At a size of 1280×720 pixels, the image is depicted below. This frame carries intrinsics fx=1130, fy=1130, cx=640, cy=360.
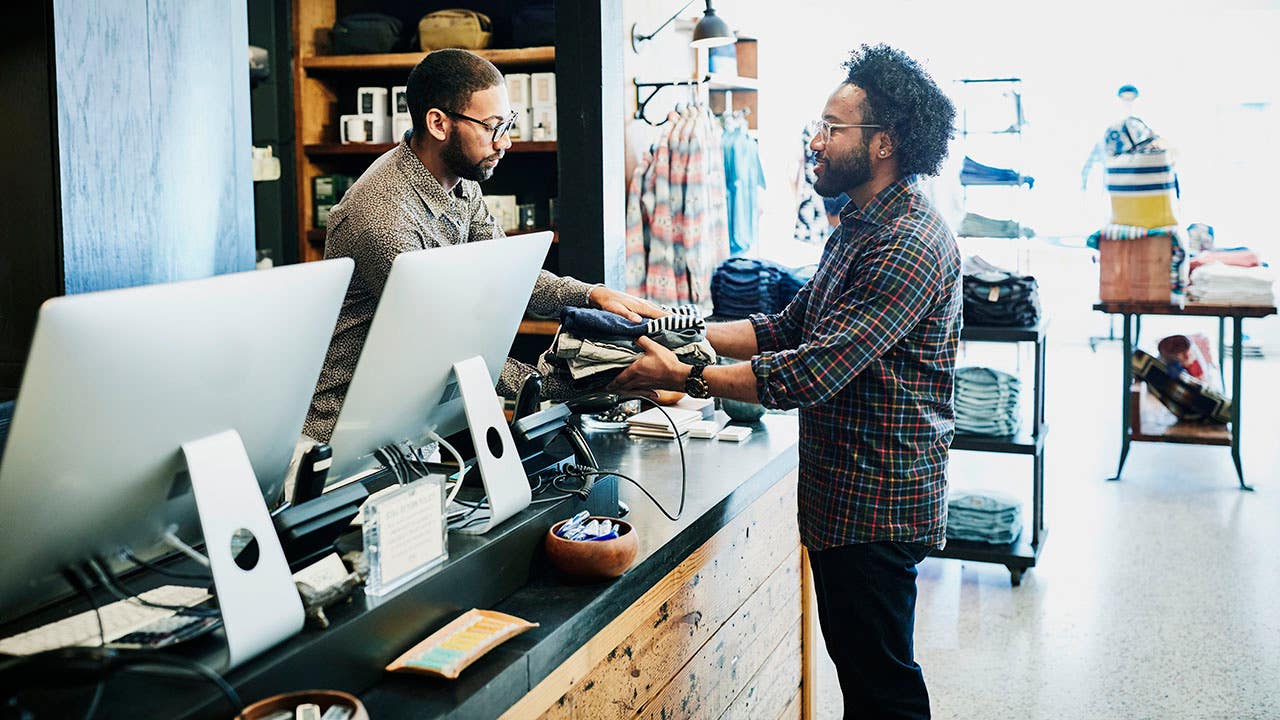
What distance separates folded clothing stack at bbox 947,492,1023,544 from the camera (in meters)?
4.48

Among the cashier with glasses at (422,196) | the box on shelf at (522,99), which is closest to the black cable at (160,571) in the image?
the cashier with glasses at (422,196)

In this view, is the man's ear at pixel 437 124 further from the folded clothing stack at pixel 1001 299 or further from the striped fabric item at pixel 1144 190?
the striped fabric item at pixel 1144 190

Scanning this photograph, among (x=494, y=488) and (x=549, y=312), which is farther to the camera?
(x=549, y=312)

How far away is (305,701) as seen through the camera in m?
1.33

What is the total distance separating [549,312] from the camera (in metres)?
2.88

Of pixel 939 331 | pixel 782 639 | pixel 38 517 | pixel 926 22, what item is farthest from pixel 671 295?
pixel 926 22

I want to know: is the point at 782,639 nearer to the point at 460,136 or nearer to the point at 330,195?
the point at 460,136

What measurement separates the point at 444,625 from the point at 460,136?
1339 millimetres

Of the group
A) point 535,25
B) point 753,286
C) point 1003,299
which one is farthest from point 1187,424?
point 535,25

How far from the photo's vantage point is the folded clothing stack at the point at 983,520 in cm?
448

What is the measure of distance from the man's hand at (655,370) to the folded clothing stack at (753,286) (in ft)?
8.63

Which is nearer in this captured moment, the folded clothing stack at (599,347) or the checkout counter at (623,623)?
the checkout counter at (623,623)

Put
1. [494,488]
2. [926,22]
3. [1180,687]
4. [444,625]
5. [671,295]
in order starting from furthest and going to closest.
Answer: [926,22] < [671,295] < [1180,687] < [494,488] < [444,625]

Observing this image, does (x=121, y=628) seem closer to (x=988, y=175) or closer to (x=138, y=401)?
(x=138, y=401)
